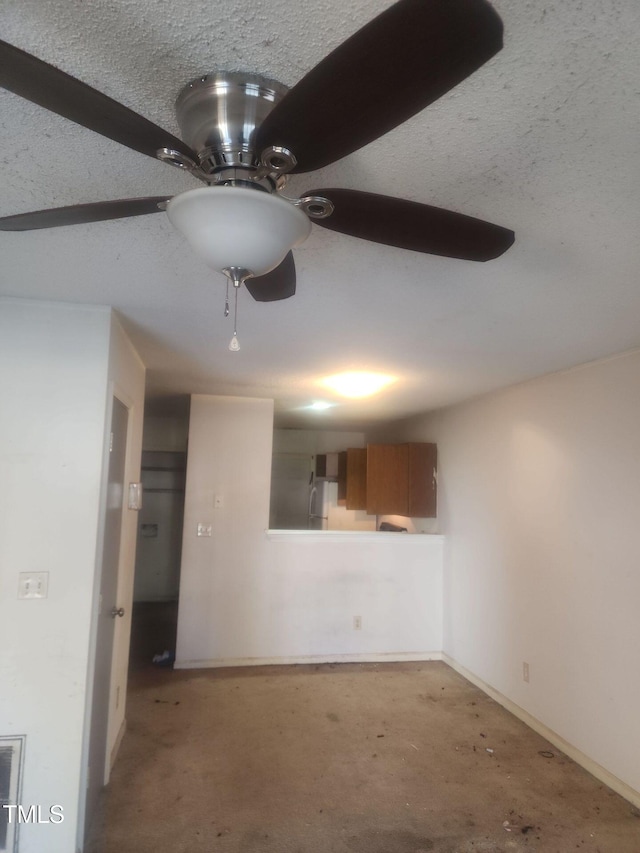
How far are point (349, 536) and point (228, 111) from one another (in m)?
3.91

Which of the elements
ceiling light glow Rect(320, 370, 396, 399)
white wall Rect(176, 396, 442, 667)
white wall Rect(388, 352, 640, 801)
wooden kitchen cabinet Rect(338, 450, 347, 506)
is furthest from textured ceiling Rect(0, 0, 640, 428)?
wooden kitchen cabinet Rect(338, 450, 347, 506)

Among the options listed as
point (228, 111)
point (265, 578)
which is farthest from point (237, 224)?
point (265, 578)

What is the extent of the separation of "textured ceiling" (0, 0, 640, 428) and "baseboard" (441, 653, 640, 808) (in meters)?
2.14

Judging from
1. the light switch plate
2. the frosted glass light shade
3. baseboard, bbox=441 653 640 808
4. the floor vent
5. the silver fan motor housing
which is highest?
the silver fan motor housing

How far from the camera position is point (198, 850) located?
2.08 metres

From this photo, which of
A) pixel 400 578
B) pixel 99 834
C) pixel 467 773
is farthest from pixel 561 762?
pixel 99 834

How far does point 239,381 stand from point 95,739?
7.41 feet

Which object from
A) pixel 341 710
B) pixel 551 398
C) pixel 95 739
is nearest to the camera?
pixel 95 739

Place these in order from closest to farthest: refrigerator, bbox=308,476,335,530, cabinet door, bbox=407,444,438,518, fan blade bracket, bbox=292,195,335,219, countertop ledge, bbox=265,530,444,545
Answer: fan blade bracket, bbox=292,195,335,219 → countertop ledge, bbox=265,530,444,545 → cabinet door, bbox=407,444,438,518 → refrigerator, bbox=308,476,335,530

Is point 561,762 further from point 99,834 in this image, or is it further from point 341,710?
point 99,834

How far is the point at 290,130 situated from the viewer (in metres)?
0.77

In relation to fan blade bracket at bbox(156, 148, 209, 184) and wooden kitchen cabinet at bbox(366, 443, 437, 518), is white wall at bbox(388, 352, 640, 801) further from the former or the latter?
fan blade bracket at bbox(156, 148, 209, 184)

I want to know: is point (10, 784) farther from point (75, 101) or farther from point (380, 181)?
point (380, 181)

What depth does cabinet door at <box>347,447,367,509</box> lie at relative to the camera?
527 cm
